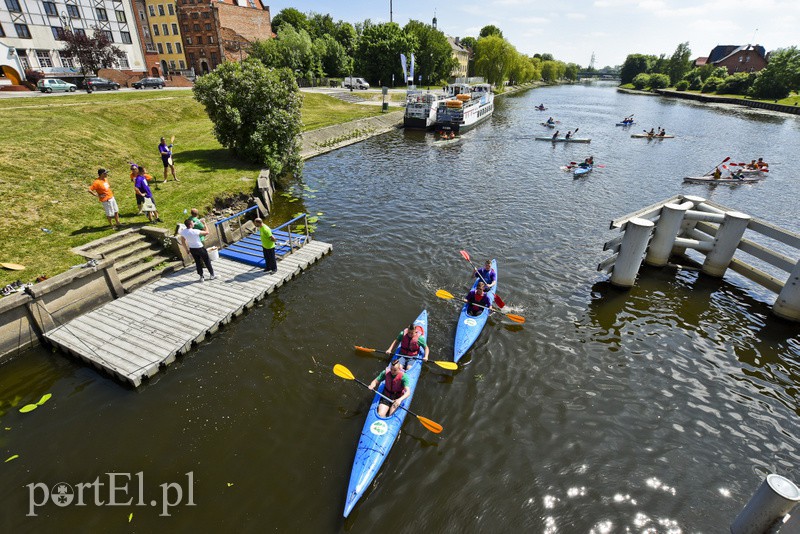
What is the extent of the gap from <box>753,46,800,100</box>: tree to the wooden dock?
114906mm

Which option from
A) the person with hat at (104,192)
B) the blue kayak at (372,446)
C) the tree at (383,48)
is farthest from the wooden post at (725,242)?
the tree at (383,48)

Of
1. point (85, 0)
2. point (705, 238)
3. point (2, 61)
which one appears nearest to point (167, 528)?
point (705, 238)

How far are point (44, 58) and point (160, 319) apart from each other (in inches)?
2427

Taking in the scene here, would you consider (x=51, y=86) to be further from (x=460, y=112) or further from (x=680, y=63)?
(x=680, y=63)

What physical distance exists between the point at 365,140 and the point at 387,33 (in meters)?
53.4

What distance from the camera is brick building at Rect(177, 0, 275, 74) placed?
67.4 metres

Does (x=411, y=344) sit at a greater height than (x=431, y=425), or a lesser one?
greater

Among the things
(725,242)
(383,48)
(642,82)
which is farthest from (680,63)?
(725,242)

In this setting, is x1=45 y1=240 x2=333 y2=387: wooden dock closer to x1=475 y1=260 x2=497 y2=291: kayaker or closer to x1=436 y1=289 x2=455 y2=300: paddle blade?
x1=436 y1=289 x2=455 y2=300: paddle blade

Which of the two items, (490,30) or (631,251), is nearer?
(631,251)

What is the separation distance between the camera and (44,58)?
4941 cm

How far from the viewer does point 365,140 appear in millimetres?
41875

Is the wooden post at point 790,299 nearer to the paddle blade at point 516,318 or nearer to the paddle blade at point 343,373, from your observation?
the paddle blade at point 516,318

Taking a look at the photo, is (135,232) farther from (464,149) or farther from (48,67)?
(48,67)
